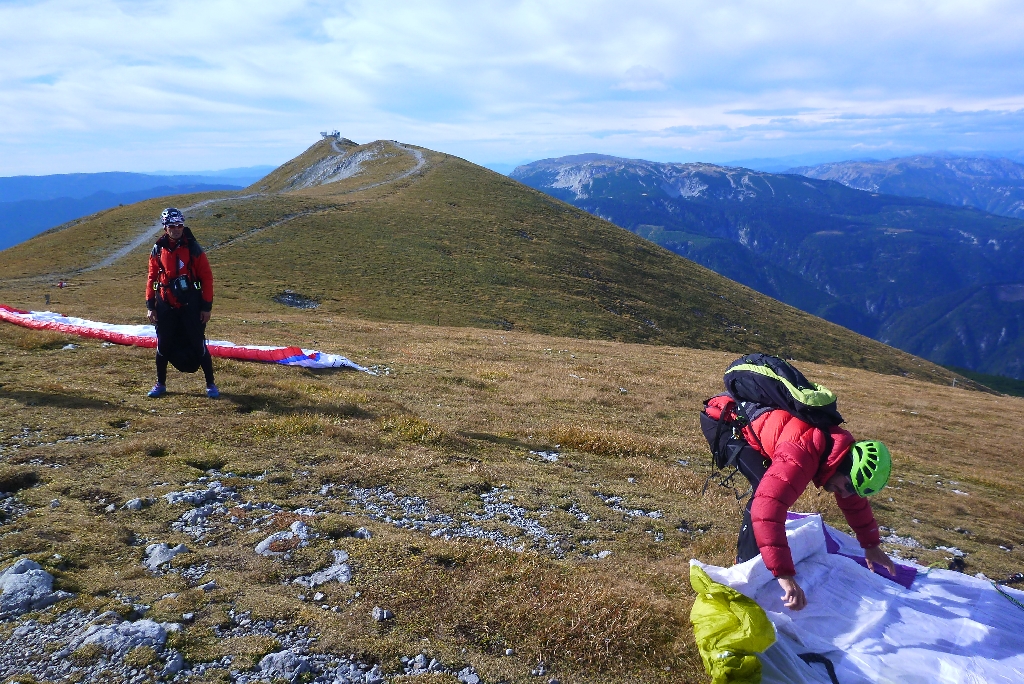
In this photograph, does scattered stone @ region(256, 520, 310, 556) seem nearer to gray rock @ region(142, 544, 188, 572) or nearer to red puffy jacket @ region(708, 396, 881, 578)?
gray rock @ region(142, 544, 188, 572)

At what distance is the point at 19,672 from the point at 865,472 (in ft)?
27.3

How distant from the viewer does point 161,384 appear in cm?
1362

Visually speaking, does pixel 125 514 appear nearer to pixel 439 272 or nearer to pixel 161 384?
pixel 161 384

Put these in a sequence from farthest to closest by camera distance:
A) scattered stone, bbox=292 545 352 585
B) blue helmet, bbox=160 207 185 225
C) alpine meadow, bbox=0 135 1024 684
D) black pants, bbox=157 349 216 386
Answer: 1. black pants, bbox=157 349 216 386
2. blue helmet, bbox=160 207 185 225
3. scattered stone, bbox=292 545 352 585
4. alpine meadow, bbox=0 135 1024 684

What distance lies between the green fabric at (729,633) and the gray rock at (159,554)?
646 cm

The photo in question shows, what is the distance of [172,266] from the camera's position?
41.0 feet

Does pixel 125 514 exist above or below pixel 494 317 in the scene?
above

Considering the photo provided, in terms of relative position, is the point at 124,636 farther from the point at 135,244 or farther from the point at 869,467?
the point at 135,244

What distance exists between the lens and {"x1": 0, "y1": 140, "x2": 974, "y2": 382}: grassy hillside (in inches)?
2258

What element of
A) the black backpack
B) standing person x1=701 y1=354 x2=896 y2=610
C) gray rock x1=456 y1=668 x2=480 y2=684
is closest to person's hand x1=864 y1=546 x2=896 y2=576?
standing person x1=701 y1=354 x2=896 y2=610

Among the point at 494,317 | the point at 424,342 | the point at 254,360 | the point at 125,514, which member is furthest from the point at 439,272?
the point at 125,514

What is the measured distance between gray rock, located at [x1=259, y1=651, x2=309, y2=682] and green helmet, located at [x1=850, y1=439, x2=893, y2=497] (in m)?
5.75

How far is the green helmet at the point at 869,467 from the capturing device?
5.57m

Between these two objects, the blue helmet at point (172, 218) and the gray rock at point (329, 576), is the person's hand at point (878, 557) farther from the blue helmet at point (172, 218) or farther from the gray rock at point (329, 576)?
the blue helmet at point (172, 218)
